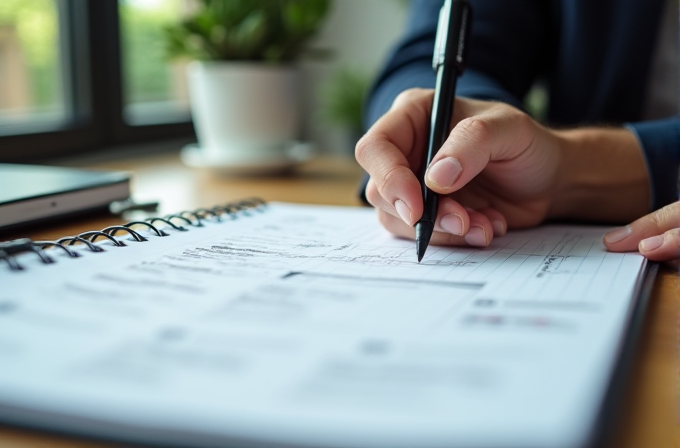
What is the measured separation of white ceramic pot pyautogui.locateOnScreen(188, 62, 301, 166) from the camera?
1104 mm

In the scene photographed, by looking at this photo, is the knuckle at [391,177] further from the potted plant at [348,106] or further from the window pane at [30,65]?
the potted plant at [348,106]

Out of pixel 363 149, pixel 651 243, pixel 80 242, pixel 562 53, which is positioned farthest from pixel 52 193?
pixel 562 53

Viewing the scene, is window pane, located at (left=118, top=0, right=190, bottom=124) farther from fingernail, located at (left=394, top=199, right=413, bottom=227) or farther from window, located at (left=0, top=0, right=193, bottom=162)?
fingernail, located at (left=394, top=199, right=413, bottom=227)

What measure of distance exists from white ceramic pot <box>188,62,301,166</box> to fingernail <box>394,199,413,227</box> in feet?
1.99

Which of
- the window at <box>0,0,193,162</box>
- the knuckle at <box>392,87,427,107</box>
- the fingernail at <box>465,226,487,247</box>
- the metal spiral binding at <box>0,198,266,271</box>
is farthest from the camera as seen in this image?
the window at <box>0,0,193,162</box>

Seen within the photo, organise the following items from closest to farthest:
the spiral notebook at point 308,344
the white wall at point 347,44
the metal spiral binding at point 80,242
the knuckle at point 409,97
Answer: the spiral notebook at point 308,344 → the metal spiral binding at point 80,242 → the knuckle at point 409,97 → the white wall at point 347,44

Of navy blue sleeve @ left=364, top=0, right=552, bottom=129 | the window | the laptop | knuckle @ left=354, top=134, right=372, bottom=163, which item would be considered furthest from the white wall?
knuckle @ left=354, top=134, right=372, bottom=163

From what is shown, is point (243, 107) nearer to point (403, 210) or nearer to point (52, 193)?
point (52, 193)

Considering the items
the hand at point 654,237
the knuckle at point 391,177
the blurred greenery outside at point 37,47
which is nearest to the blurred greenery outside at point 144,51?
the blurred greenery outside at point 37,47

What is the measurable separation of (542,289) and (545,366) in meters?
0.12

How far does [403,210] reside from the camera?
0.51 meters

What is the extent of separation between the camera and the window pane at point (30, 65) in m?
1.24

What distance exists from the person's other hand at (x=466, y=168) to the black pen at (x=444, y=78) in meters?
0.01

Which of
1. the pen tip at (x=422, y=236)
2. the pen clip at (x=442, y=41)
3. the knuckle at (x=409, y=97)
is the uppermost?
the pen clip at (x=442, y=41)
